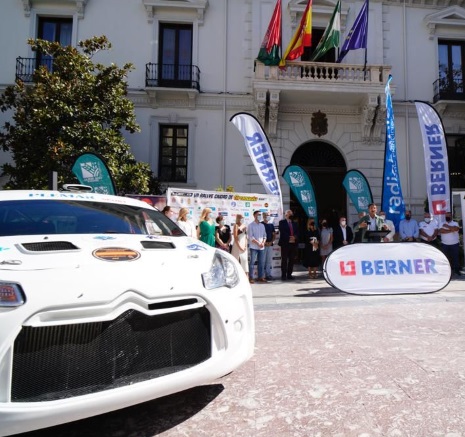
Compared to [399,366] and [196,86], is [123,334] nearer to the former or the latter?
[399,366]

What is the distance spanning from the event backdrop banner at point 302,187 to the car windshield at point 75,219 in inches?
323

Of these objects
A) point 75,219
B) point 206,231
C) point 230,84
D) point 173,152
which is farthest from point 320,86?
point 75,219

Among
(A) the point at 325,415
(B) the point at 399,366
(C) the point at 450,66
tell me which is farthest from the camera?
(C) the point at 450,66

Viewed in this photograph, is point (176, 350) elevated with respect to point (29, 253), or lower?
lower

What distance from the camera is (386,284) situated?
22.2ft

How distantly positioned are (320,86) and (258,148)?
185 inches

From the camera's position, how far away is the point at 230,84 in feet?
48.5

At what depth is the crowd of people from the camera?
8.68m

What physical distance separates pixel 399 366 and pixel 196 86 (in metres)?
13.4

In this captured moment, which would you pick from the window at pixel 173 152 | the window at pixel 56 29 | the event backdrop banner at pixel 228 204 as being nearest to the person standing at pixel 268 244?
the event backdrop banner at pixel 228 204

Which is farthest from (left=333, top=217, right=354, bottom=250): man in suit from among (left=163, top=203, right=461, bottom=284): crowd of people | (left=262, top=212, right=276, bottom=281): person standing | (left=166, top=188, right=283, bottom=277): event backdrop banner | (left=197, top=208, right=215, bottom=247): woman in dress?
(left=197, top=208, right=215, bottom=247): woman in dress

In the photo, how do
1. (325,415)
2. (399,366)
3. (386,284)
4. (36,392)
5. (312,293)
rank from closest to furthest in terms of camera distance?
1. (36,392)
2. (325,415)
3. (399,366)
4. (386,284)
5. (312,293)

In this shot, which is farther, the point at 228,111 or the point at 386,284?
the point at 228,111

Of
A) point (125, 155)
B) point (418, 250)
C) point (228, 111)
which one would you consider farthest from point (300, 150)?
point (418, 250)
